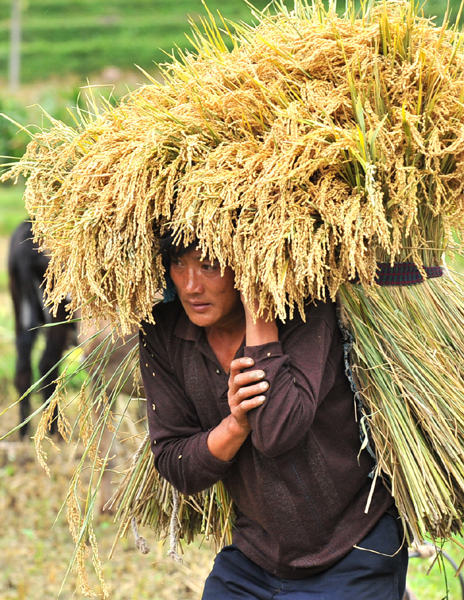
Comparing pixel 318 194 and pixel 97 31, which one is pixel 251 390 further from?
pixel 97 31

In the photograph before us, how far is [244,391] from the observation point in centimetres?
156

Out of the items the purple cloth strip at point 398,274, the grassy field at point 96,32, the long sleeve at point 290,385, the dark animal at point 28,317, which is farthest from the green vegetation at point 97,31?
the long sleeve at point 290,385

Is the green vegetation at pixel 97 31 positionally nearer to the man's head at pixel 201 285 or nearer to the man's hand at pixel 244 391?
the man's head at pixel 201 285

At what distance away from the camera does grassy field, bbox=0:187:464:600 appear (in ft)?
11.4

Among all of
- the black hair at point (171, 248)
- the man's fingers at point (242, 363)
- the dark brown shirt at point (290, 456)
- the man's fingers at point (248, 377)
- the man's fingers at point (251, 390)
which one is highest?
the black hair at point (171, 248)

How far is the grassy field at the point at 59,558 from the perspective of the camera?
347cm

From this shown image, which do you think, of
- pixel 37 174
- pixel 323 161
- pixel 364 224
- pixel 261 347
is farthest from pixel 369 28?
pixel 37 174

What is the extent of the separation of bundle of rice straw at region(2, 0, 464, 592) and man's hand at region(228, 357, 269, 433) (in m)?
0.15

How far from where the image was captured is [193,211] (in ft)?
5.04

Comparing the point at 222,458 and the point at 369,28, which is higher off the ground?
the point at 369,28

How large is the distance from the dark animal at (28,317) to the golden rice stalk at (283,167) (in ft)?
11.5

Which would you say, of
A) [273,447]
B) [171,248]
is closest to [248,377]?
[273,447]

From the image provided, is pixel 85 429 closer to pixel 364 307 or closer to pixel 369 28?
pixel 364 307

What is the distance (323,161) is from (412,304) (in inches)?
21.1
